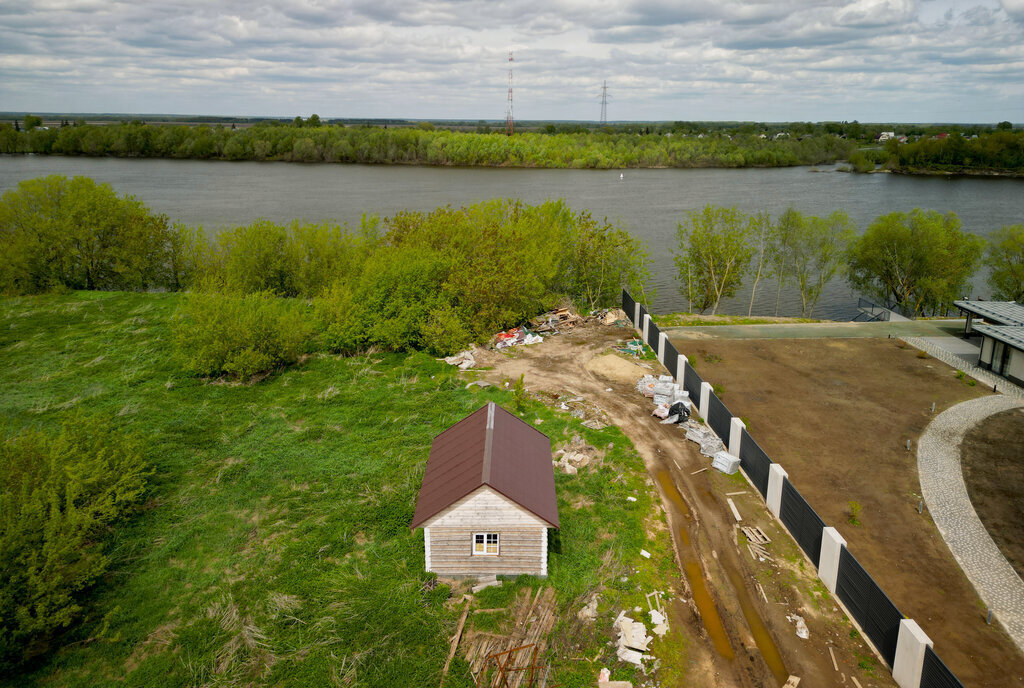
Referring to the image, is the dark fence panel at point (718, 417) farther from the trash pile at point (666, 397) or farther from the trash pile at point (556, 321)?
the trash pile at point (556, 321)

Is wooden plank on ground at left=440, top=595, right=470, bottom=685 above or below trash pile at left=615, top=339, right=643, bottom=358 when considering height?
below

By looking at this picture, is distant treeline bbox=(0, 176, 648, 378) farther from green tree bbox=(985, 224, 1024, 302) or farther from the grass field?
green tree bbox=(985, 224, 1024, 302)

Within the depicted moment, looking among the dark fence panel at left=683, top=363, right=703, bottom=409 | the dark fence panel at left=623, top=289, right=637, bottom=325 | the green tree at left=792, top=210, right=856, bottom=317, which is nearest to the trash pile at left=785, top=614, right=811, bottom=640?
the dark fence panel at left=683, top=363, right=703, bottom=409

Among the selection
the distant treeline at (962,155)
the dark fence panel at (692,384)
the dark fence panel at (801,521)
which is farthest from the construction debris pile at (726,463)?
the distant treeline at (962,155)

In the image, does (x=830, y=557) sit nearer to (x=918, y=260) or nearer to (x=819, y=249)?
(x=819, y=249)

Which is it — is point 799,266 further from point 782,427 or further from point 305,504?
point 305,504

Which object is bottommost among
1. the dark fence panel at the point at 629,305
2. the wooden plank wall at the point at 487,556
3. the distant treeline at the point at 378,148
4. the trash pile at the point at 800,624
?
the trash pile at the point at 800,624
